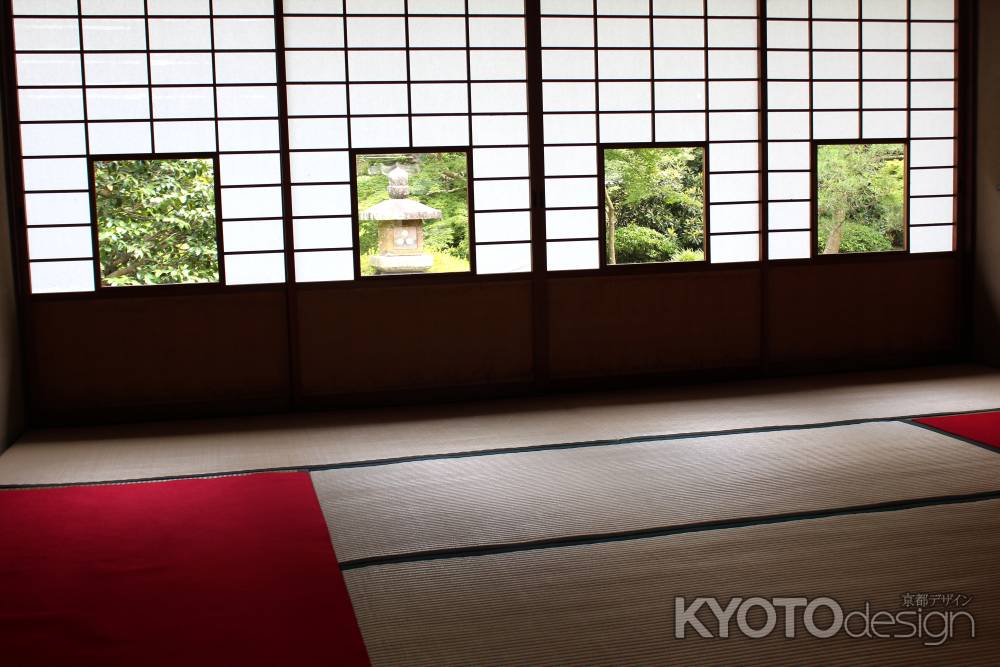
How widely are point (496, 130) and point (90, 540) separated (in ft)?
12.4

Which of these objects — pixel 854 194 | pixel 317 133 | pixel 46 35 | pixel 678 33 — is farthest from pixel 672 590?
pixel 854 194

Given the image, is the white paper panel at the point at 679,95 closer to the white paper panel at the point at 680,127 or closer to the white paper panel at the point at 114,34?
the white paper panel at the point at 680,127

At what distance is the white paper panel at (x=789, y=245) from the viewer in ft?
22.9

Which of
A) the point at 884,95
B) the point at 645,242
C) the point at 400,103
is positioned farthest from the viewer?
the point at 645,242

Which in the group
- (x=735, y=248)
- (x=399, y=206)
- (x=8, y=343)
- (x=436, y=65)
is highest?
(x=436, y=65)

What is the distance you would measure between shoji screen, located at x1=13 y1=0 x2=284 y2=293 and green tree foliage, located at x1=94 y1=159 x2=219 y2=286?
1117mm

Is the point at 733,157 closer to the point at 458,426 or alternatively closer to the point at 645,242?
the point at 458,426

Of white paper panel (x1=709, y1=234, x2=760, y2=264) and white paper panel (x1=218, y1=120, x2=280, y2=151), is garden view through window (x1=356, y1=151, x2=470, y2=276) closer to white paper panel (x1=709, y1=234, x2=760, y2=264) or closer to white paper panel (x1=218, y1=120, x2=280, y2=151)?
white paper panel (x1=218, y1=120, x2=280, y2=151)

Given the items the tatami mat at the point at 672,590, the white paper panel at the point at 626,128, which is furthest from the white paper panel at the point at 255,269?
the tatami mat at the point at 672,590

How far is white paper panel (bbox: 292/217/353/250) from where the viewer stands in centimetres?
623

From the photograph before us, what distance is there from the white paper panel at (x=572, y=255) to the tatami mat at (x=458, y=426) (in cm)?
88

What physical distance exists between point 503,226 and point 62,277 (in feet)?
9.00

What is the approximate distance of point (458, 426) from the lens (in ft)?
18.9

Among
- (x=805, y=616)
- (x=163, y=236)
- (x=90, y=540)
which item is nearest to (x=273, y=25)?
(x=163, y=236)
